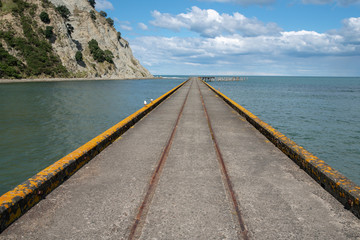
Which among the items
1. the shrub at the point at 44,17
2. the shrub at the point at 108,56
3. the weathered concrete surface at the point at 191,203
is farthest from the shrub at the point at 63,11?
the weathered concrete surface at the point at 191,203

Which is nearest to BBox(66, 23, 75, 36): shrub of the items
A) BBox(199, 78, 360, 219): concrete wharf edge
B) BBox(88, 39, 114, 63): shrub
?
BBox(88, 39, 114, 63): shrub

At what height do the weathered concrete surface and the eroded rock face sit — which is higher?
the eroded rock face

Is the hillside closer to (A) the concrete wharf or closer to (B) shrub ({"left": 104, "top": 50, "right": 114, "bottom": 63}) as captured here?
(B) shrub ({"left": 104, "top": 50, "right": 114, "bottom": 63})

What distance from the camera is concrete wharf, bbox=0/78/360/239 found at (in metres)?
3.21

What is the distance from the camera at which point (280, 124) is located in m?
21.1

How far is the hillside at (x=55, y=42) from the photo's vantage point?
6538 cm

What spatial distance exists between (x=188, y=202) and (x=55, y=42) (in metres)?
86.9

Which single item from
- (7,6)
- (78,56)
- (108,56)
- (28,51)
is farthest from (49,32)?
(108,56)

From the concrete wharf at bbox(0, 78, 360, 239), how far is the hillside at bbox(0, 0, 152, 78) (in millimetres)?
69100

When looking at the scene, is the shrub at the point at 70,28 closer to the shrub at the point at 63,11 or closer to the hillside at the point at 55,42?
the hillside at the point at 55,42

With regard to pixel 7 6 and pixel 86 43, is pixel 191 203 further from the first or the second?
pixel 86 43

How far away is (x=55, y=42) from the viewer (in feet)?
251

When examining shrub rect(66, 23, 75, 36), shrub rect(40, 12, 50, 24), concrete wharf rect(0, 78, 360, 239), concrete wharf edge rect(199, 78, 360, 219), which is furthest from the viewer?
shrub rect(66, 23, 75, 36)

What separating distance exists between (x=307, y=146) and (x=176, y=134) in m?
9.49
